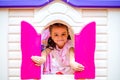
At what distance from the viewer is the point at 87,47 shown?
1.47m

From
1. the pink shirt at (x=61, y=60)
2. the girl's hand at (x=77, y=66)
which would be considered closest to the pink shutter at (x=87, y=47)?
the girl's hand at (x=77, y=66)

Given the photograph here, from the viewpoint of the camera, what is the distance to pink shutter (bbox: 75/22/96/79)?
1463 mm

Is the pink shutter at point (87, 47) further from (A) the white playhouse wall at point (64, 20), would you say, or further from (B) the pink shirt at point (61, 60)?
(B) the pink shirt at point (61, 60)


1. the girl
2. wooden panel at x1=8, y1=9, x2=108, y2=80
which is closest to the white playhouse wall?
→ wooden panel at x1=8, y1=9, x2=108, y2=80

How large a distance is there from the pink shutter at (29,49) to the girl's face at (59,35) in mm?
117

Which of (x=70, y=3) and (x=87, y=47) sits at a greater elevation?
(x=70, y=3)

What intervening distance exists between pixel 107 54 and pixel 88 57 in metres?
0.12

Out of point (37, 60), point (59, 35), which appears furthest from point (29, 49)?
point (59, 35)

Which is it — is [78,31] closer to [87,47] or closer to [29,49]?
[87,47]

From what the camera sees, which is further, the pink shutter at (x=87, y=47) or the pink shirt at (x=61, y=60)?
the pink shirt at (x=61, y=60)

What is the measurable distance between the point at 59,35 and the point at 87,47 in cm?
18

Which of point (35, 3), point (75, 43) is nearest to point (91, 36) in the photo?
point (75, 43)

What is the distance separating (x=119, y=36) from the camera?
1.52 metres

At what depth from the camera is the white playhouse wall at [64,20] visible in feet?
4.85
